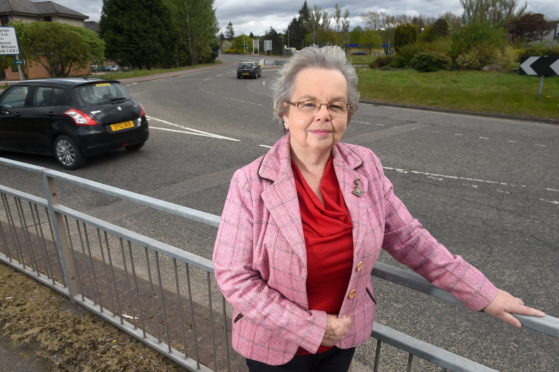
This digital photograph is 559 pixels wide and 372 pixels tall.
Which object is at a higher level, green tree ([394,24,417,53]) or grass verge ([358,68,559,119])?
green tree ([394,24,417,53])

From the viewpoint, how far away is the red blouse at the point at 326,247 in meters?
1.44

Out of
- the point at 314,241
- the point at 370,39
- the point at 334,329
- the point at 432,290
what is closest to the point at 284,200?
the point at 314,241

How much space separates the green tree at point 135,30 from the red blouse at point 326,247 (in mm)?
52497

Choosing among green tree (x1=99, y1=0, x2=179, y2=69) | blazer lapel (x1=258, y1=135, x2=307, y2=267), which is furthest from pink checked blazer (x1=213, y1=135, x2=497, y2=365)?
green tree (x1=99, y1=0, x2=179, y2=69)

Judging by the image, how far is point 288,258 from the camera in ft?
4.61

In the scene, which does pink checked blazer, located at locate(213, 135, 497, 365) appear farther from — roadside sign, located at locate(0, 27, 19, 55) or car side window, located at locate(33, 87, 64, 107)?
roadside sign, located at locate(0, 27, 19, 55)

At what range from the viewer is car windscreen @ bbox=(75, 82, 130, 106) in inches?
293

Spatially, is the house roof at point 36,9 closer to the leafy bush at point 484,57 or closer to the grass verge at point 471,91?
the grass verge at point 471,91

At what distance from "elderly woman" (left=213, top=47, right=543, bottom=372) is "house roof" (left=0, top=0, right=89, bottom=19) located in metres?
59.6

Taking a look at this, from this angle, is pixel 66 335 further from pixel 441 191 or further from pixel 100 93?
pixel 100 93

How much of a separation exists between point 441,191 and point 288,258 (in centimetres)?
520

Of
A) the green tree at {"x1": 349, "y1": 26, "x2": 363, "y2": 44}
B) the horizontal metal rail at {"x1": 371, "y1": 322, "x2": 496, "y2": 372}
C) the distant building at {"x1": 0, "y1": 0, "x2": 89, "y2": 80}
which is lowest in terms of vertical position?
the horizontal metal rail at {"x1": 371, "y1": 322, "x2": 496, "y2": 372}

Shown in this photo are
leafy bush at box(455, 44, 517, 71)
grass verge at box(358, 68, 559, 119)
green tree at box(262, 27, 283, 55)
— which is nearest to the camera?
grass verge at box(358, 68, 559, 119)

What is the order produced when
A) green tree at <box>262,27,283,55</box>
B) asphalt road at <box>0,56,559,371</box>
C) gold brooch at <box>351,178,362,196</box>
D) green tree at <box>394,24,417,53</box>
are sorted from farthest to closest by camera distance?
1. green tree at <box>262,27,283,55</box>
2. green tree at <box>394,24,417,53</box>
3. asphalt road at <box>0,56,559,371</box>
4. gold brooch at <box>351,178,362,196</box>
